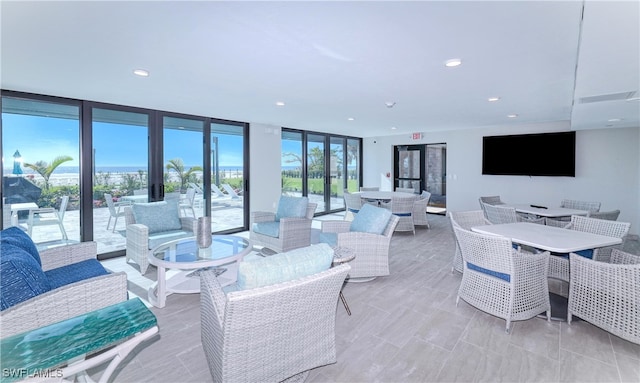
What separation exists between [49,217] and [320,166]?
5885 mm

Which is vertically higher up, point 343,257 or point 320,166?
point 320,166

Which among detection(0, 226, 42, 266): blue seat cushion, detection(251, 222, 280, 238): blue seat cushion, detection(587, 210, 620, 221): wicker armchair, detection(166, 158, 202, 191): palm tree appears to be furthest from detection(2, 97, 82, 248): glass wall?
detection(587, 210, 620, 221): wicker armchair

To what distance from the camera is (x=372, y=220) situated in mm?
3736

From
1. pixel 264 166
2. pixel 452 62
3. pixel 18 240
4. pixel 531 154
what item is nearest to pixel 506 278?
pixel 452 62

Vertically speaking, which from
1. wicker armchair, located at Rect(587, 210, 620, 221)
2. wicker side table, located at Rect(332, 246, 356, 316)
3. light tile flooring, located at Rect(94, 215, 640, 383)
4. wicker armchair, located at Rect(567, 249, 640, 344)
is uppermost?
wicker armchair, located at Rect(587, 210, 620, 221)

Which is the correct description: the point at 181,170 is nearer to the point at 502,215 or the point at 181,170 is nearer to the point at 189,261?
the point at 189,261

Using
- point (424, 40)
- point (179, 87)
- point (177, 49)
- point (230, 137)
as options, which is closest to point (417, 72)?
point (424, 40)

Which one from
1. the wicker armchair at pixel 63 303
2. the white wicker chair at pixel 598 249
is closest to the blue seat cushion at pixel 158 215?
the wicker armchair at pixel 63 303

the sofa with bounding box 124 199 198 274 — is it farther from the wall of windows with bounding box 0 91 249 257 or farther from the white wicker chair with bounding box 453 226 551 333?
the white wicker chair with bounding box 453 226 551 333

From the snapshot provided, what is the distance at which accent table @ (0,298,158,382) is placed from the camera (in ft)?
3.66

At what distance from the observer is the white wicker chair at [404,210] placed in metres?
6.10

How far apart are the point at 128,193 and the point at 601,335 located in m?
6.10

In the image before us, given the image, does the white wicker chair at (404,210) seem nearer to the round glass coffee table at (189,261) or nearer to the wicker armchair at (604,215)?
the wicker armchair at (604,215)

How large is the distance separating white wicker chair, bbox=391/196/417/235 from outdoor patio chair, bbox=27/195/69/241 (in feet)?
17.8
